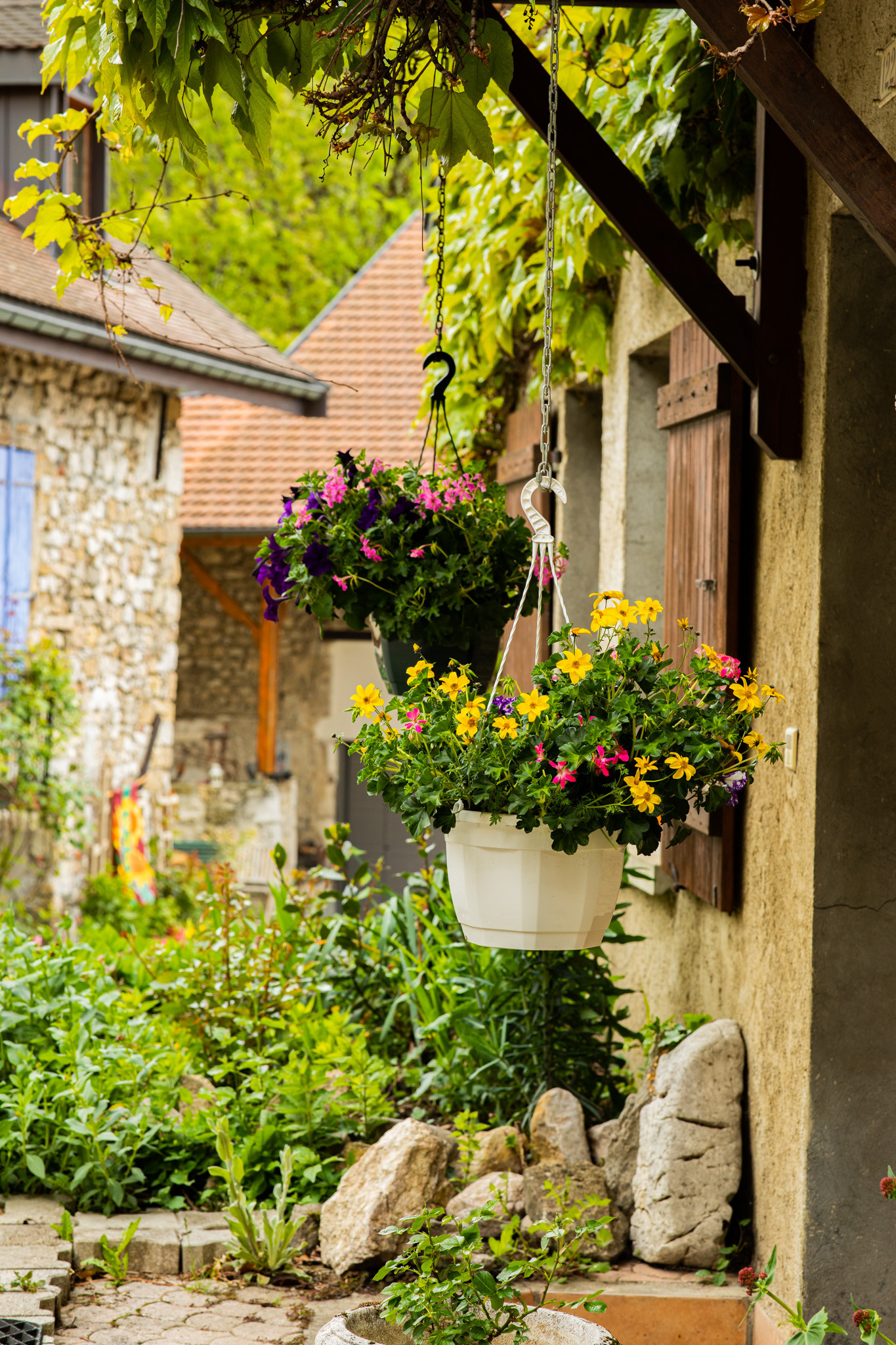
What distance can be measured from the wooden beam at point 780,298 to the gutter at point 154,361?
337cm

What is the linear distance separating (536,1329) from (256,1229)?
1.21 metres

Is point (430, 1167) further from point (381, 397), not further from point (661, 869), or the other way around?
point (381, 397)

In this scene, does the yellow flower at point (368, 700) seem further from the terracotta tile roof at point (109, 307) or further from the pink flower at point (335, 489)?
the terracotta tile roof at point (109, 307)

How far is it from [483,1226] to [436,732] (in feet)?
5.03

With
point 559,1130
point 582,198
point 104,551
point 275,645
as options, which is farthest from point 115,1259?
point 275,645

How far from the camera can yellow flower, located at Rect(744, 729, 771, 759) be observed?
221 centimetres

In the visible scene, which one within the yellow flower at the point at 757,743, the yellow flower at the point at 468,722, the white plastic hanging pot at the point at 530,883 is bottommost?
the white plastic hanging pot at the point at 530,883

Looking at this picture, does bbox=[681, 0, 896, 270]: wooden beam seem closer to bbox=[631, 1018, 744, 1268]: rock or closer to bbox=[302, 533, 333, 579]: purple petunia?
bbox=[302, 533, 333, 579]: purple petunia

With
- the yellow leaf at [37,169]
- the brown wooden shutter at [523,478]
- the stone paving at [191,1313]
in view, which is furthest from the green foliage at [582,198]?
the stone paving at [191,1313]

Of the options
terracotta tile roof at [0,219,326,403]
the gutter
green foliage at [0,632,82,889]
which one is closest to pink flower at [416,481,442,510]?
terracotta tile roof at [0,219,326,403]

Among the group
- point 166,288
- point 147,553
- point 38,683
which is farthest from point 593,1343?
point 166,288

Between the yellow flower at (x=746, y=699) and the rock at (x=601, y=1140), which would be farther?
the rock at (x=601, y=1140)

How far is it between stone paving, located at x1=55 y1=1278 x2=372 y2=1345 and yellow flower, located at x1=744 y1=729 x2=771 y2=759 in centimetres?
164

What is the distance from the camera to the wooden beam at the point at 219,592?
1138cm
